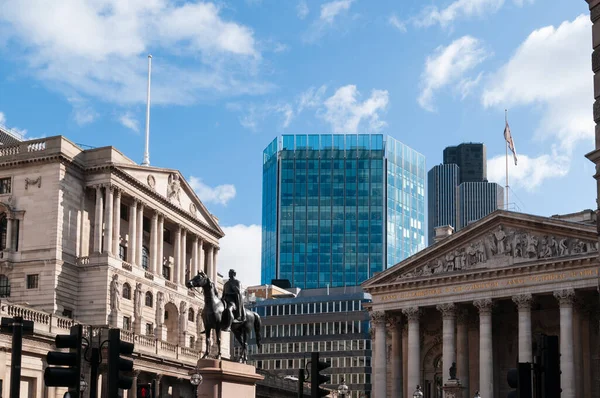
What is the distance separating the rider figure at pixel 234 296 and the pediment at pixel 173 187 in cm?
4737

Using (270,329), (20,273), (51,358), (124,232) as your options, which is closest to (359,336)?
(270,329)

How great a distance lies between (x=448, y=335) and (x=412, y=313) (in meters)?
5.18

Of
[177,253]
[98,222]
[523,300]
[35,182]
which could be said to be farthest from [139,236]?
[523,300]

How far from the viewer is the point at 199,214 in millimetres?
105375

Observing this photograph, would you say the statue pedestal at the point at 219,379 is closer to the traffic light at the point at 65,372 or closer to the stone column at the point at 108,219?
the traffic light at the point at 65,372

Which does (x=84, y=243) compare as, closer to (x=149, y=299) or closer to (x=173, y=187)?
(x=149, y=299)

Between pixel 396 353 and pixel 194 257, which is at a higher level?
pixel 194 257

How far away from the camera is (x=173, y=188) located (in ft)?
321

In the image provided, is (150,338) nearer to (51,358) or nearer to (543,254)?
(543,254)

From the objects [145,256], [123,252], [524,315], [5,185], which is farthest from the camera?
[524,315]

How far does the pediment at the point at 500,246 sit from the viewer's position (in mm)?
96750

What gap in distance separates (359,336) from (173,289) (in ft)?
175

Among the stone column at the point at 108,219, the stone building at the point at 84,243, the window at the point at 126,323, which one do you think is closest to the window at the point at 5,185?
the stone building at the point at 84,243

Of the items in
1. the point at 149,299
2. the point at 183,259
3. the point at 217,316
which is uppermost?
the point at 183,259
